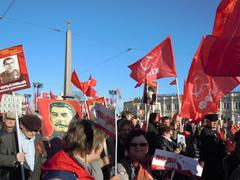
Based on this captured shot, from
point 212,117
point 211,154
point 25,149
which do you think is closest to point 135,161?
point 25,149

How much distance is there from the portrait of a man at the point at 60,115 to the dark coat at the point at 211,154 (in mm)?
2754

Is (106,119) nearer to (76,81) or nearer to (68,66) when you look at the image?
(68,66)

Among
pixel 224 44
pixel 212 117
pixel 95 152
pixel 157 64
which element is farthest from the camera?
pixel 157 64

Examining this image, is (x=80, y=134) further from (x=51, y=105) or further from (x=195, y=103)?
(x=195, y=103)

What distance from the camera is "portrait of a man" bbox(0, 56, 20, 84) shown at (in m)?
4.82

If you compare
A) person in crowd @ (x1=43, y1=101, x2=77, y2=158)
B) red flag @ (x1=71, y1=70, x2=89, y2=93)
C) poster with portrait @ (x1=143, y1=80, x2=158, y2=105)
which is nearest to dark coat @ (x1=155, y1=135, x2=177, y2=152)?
person in crowd @ (x1=43, y1=101, x2=77, y2=158)

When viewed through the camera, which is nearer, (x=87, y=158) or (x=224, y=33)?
Result: (x=87, y=158)

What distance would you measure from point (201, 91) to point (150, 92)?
4.18 feet

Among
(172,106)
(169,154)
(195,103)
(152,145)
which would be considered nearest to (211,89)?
(195,103)

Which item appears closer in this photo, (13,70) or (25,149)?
(25,149)

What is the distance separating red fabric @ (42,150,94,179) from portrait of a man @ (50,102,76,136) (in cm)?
378

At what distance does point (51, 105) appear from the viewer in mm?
6578

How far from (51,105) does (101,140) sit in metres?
3.66

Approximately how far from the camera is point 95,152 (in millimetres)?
3000
